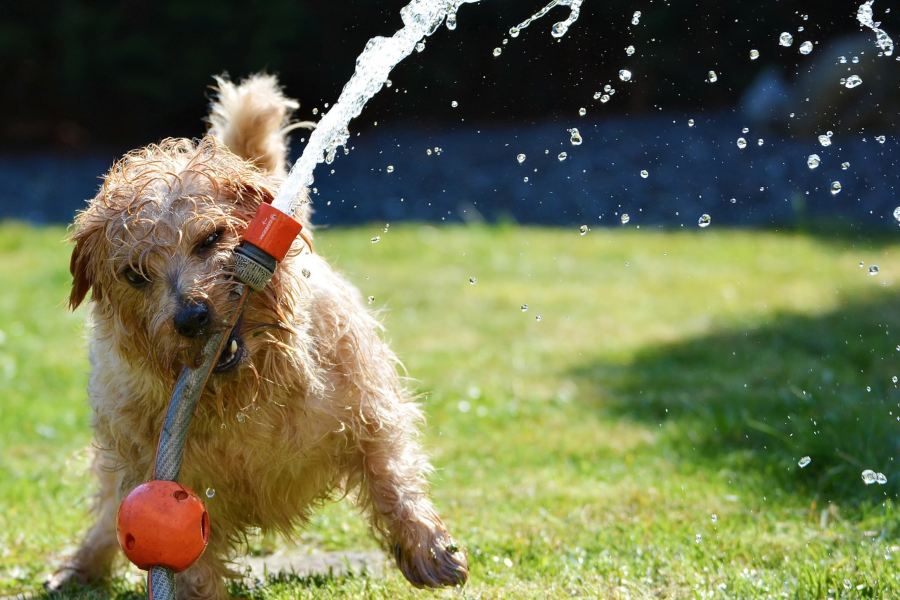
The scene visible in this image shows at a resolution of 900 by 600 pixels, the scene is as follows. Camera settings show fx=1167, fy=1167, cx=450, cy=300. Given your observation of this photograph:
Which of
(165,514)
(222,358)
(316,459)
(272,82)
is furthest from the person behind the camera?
(272,82)

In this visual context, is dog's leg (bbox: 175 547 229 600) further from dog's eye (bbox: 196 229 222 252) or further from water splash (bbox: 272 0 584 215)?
water splash (bbox: 272 0 584 215)

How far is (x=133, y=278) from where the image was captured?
3270 millimetres

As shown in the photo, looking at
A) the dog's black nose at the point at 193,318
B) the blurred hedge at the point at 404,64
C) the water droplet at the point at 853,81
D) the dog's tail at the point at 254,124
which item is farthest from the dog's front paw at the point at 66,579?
the blurred hedge at the point at 404,64

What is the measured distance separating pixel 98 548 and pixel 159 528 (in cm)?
139

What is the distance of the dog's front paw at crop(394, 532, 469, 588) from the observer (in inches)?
133

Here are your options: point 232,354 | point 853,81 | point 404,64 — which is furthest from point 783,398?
point 404,64

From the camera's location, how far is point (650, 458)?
5145 millimetres

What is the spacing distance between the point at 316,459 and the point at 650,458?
2.06 metres

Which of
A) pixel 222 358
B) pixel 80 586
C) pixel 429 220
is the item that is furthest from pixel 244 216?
pixel 429 220

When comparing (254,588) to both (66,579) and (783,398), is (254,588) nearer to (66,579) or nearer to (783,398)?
(66,579)

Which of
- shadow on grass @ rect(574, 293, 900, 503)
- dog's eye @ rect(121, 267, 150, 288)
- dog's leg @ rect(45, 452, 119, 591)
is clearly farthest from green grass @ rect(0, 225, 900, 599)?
dog's eye @ rect(121, 267, 150, 288)

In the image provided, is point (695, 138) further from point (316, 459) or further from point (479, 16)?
point (316, 459)

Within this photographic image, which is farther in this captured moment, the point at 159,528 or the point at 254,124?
the point at 254,124

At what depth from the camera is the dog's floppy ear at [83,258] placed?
11.2 feet
